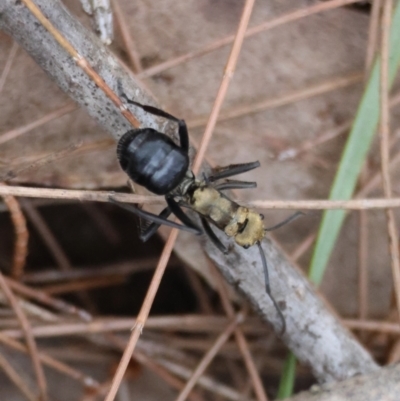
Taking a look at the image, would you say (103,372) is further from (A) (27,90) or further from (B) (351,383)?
(A) (27,90)

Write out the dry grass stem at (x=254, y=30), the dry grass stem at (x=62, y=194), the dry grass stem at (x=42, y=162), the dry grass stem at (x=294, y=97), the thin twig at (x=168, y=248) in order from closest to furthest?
the dry grass stem at (x=62, y=194), the thin twig at (x=168, y=248), the dry grass stem at (x=42, y=162), the dry grass stem at (x=254, y=30), the dry grass stem at (x=294, y=97)

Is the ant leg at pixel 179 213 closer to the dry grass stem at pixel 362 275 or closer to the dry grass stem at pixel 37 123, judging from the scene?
the dry grass stem at pixel 37 123

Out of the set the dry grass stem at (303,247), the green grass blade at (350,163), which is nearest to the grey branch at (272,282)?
the green grass blade at (350,163)

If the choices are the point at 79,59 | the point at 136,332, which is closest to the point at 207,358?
the point at 136,332

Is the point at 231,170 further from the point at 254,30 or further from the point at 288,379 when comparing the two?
the point at 288,379

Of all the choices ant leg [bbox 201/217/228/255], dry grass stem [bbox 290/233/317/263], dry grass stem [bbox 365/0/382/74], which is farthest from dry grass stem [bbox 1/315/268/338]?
dry grass stem [bbox 365/0/382/74]
